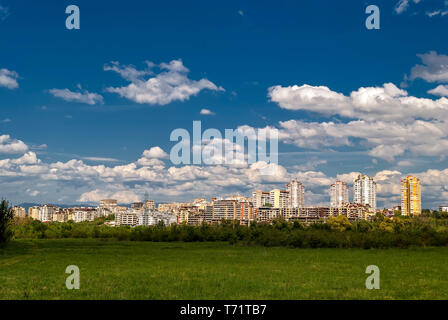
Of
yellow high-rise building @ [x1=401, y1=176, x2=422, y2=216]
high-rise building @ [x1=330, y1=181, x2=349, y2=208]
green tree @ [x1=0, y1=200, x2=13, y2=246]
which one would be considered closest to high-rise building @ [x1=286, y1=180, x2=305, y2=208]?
high-rise building @ [x1=330, y1=181, x2=349, y2=208]

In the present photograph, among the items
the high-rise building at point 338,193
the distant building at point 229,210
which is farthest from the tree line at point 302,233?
the distant building at point 229,210

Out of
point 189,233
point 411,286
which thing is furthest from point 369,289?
point 189,233

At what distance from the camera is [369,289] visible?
2011cm

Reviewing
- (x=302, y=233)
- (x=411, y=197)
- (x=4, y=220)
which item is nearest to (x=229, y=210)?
(x=411, y=197)

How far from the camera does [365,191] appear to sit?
18012cm

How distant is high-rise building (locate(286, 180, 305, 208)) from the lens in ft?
630

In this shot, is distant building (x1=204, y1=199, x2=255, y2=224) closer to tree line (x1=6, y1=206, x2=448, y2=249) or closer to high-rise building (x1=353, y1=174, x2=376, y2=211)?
high-rise building (x1=353, y1=174, x2=376, y2=211)

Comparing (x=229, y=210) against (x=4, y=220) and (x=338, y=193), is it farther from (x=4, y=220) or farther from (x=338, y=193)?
(x=4, y=220)

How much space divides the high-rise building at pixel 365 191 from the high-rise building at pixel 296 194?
2159 cm

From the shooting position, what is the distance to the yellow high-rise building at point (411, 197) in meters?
143

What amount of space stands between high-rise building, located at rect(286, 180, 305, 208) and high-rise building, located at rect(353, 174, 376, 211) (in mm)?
21594

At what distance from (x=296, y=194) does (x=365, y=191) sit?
93.0 feet

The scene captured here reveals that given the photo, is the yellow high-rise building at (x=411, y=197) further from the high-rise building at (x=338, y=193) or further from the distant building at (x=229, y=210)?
the distant building at (x=229, y=210)
